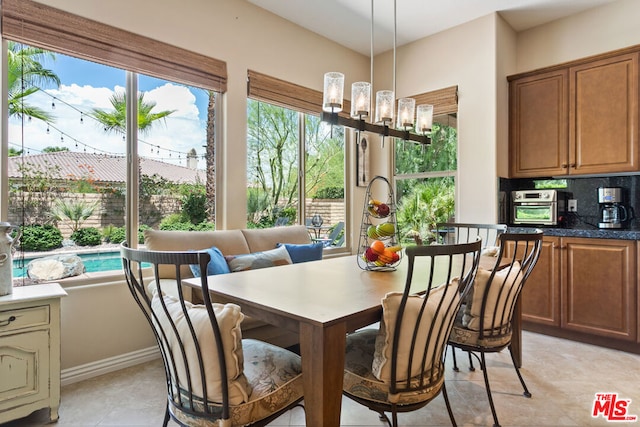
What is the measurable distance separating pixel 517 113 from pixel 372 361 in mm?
3179

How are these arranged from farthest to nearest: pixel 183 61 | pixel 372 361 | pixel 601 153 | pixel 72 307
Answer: pixel 601 153 → pixel 183 61 → pixel 72 307 → pixel 372 361

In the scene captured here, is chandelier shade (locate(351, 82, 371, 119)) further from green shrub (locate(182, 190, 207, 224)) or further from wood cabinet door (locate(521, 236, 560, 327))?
wood cabinet door (locate(521, 236, 560, 327))

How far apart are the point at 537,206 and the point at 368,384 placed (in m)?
2.93

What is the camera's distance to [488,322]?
6.11 ft

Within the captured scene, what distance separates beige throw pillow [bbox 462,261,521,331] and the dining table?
0.37m

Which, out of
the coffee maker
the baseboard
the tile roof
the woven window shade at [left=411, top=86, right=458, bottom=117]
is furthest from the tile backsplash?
the baseboard

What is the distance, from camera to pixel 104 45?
8.17 ft

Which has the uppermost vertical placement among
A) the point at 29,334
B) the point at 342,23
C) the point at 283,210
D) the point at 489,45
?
the point at 342,23

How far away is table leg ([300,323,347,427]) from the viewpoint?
3.84 feet

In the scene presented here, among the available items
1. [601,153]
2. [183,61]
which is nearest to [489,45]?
[601,153]

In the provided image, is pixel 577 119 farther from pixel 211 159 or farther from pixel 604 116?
pixel 211 159

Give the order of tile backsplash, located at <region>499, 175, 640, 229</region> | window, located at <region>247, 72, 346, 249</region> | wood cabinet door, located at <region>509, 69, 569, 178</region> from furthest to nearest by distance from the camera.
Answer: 1. window, located at <region>247, 72, 346, 249</region>
2. wood cabinet door, located at <region>509, 69, 569, 178</region>
3. tile backsplash, located at <region>499, 175, 640, 229</region>

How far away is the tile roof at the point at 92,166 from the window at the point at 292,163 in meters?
0.77

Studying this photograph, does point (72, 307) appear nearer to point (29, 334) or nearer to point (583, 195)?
point (29, 334)
